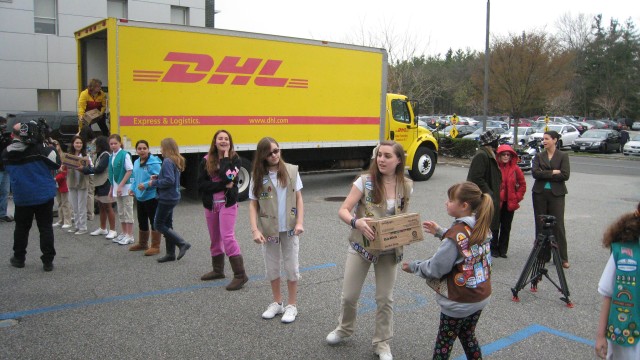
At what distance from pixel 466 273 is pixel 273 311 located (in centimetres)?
216

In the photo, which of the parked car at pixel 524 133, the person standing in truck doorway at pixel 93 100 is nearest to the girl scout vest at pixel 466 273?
the person standing in truck doorway at pixel 93 100

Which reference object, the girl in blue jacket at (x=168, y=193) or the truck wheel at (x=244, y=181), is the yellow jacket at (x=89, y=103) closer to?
the truck wheel at (x=244, y=181)

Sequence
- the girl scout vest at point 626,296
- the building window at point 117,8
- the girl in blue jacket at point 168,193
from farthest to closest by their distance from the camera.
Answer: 1. the building window at point 117,8
2. the girl in blue jacket at point 168,193
3. the girl scout vest at point 626,296

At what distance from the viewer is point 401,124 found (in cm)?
1510

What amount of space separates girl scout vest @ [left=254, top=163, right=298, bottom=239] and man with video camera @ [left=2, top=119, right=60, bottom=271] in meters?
3.08

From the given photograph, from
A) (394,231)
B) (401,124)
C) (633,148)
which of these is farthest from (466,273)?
(633,148)

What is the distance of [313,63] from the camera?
12.3 meters

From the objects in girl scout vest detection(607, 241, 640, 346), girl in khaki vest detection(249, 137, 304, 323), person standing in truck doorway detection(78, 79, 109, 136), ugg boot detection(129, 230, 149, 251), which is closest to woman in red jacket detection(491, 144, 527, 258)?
girl in khaki vest detection(249, 137, 304, 323)

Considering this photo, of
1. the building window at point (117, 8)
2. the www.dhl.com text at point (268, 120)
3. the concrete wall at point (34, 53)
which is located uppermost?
the building window at point (117, 8)

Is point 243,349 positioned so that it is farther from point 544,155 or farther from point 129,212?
point 544,155

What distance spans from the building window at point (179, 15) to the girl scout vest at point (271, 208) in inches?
698

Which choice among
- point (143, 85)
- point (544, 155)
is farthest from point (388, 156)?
point (143, 85)

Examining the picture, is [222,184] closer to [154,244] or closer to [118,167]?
[154,244]

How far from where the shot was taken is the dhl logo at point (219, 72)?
404 inches
